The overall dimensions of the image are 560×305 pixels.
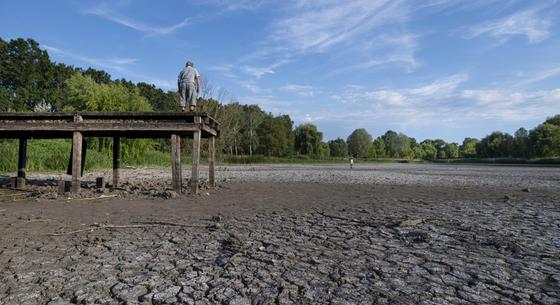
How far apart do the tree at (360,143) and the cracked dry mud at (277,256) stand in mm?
110049

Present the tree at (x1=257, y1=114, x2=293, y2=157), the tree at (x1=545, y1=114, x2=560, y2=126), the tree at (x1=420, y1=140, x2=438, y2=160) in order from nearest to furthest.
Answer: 1. the tree at (x1=545, y1=114, x2=560, y2=126)
2. the tree at (x1=257, y1=114, x2=293, y2=157)
3. the tree at (x1=420, y1=140, x2=438, y2=160)

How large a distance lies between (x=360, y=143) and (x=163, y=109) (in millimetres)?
60477

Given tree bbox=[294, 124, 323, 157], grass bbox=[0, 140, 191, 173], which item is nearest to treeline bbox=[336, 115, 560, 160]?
tree bbox=[294, 124, 323, 157]

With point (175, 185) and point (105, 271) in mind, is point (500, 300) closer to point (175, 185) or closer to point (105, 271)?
point (105, 271)

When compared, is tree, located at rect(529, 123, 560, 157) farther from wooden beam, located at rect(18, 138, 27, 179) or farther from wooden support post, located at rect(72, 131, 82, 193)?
wooden beam, located at rect(18, 138, 27, 179)

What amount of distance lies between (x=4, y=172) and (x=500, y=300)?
76.8 ft

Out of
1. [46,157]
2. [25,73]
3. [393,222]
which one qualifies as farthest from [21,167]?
[25,73]

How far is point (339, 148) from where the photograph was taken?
117938 millimetres

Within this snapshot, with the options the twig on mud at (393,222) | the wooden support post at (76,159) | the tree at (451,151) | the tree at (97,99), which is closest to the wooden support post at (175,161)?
the wooden support post at (76,159)

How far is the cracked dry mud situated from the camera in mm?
3225

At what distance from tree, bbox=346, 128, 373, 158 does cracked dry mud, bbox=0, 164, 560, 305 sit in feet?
361

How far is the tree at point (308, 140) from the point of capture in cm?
9975

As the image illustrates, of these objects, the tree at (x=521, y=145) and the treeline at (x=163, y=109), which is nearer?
the treeline at (x=163, y=109)

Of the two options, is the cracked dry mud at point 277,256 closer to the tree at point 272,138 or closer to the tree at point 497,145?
the tree at point 272,138
